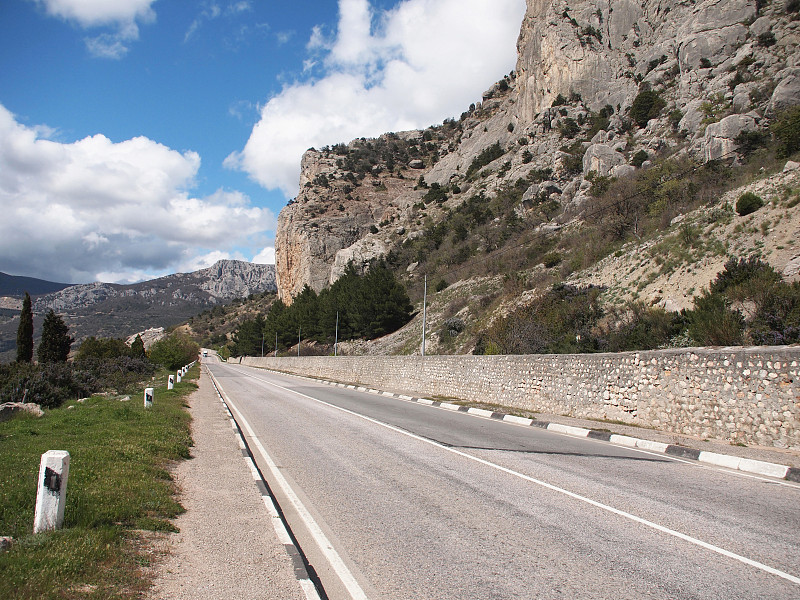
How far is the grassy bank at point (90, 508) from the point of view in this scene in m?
3.17

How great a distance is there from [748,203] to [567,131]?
1800 inches

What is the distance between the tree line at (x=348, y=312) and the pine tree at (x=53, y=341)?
26.4 metres

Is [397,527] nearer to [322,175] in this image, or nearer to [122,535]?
[122,535]

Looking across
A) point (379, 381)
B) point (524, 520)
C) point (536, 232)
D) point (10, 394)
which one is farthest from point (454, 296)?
point (524, 520)

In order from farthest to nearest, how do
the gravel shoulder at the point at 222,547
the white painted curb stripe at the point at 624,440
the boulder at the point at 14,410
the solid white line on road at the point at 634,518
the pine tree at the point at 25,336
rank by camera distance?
the pine tree at the point at 25,336 < the boulder at the point at 14,410 < the white painted curb stripe at the point at 624,440 < the solid white line on road at the point at 634,518 < the gravel shoulder at the point at 222,547

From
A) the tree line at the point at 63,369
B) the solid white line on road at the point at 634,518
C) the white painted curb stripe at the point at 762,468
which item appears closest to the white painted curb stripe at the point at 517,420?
the solid white line on road at the point at 634,518

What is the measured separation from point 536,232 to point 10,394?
3983 cm

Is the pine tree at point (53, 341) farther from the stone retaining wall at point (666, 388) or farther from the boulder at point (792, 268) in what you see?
the boulder at point (792, 268)

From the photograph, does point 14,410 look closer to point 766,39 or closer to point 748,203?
point 748,203

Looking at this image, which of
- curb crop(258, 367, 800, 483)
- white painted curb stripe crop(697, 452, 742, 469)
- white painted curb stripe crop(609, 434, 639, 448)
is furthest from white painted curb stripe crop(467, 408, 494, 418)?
white painted curb stripe crop(697, 452, 742, 469)

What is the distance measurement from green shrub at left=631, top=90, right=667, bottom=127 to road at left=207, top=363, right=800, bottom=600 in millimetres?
54546

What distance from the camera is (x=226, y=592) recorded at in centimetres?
339

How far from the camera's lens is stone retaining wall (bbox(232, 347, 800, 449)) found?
9.12 m

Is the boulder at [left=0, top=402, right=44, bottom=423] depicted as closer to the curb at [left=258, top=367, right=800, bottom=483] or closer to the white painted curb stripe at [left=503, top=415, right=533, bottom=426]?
the curb at [left=258, top=367, right=800, bottom=483]
